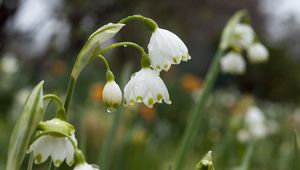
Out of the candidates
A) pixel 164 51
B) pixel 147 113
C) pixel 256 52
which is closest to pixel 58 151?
pixel 164 51

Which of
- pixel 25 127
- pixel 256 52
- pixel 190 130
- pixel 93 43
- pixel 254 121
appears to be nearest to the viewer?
pixel 25 127

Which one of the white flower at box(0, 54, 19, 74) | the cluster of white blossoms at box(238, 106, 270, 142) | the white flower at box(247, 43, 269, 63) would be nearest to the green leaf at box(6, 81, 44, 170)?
the white flower at box(247, 43, 269, 63)

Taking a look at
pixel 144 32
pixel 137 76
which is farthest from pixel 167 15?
pixel 137 76

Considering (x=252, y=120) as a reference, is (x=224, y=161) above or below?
below

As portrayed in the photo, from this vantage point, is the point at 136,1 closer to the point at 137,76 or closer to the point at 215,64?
the point at 215,64

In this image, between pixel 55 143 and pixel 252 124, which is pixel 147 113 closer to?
pixel 252 124

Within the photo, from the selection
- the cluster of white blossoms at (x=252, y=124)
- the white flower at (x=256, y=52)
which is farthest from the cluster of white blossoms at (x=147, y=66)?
the cluster of white blossoms at (x=252, y=124)
